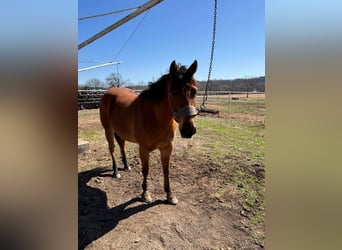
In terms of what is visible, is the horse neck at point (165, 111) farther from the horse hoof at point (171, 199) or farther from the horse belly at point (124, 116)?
the horse hoof at point (171, 199)

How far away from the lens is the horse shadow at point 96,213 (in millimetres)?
2271

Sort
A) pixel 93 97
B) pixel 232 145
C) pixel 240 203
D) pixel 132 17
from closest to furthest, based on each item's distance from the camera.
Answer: pixel 132 17
pixel 240 203
pixel 232 145
pixel 93 97

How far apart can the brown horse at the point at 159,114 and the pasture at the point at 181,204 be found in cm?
30

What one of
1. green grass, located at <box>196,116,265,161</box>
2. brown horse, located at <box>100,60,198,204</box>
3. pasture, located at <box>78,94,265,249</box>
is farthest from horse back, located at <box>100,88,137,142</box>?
green grass, located at <box>196,116,265,161</box>

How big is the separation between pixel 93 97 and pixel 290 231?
1817 centimetres

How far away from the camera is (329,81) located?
21.0 inches

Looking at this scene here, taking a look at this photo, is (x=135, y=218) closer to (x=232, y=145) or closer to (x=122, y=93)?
(x=122, y=93)

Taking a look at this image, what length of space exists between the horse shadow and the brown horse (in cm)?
27

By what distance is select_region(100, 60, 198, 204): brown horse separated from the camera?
7.31 ft

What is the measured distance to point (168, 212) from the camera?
8.62 ft

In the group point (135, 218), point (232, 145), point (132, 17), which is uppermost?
point (132, 17)

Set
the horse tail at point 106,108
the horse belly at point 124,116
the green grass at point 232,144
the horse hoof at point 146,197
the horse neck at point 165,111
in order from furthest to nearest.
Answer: the green grass at point 232,144 < the horse tail at point 106,108 < the horse belly at point 124,116 < the horse hoof at point 146,197 < the horse neck at point 165,111

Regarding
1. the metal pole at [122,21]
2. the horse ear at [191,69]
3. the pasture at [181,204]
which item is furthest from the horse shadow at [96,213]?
the metal pole at [122,21]

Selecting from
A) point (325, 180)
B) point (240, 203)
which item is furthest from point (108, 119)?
point (325, 180)
